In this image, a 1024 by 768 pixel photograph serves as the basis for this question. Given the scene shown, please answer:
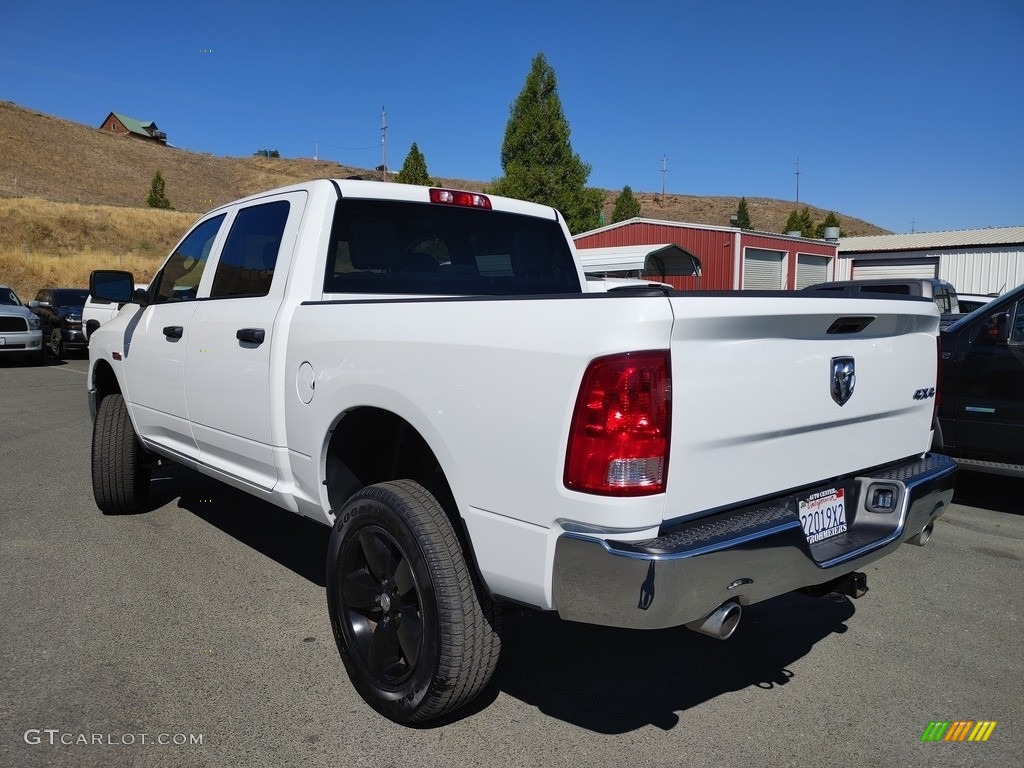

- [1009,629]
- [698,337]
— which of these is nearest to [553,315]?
[698,337]

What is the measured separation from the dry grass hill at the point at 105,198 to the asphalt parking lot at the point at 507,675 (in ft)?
112

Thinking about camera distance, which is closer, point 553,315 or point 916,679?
point 553,315

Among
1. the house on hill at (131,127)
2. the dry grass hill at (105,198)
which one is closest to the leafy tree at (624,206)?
the dry grass hill at (105,198)

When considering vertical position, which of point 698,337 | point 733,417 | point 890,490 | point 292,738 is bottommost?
point 292,738

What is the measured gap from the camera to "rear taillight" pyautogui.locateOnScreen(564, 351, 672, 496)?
220 centimetres

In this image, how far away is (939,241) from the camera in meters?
32.2

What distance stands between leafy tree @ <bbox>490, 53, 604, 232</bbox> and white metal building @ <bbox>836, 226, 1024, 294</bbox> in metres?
11.6

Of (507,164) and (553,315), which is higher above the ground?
(507,164)

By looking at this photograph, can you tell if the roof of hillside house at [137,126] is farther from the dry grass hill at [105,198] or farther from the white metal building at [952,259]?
the white metal building at [952,259]

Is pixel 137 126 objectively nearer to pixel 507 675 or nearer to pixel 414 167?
pixel 414 167

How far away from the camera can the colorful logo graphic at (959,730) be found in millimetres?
2834

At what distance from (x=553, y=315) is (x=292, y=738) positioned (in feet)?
5.78

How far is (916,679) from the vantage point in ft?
10.7

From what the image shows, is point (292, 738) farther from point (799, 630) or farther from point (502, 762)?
point (799, 630)
